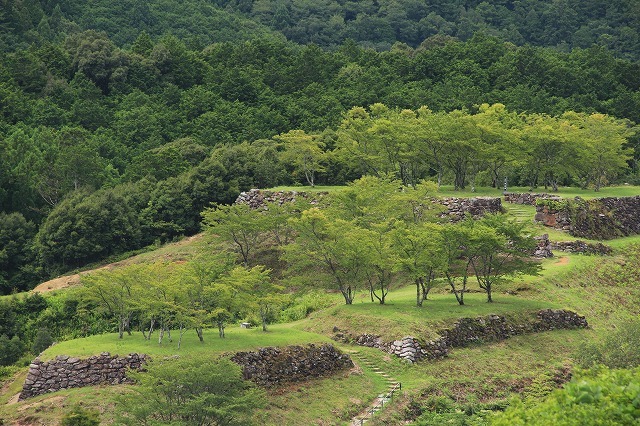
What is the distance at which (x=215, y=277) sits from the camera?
32.4 meters

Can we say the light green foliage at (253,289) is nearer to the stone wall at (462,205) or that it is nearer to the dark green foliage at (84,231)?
the stone wall at (462,205)

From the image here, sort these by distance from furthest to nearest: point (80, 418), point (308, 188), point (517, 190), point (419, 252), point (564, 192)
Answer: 1. point (517, 190)
2. point (308, 188)
3. point (564, 192)
4. point (419, 252)
5. point (80, 418)

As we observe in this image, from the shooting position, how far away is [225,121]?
2847 inches

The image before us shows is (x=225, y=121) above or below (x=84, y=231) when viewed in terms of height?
above

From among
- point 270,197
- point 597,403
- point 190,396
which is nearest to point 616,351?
point 190,396

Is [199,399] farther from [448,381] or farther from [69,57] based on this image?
[69,57]

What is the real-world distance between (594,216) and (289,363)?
79.7 feet

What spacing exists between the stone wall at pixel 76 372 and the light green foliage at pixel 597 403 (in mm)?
16193

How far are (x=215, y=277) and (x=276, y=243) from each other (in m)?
16.1

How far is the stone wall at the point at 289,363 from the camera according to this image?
29.2 metres

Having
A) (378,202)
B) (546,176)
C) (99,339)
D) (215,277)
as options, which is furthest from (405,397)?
(546,176)

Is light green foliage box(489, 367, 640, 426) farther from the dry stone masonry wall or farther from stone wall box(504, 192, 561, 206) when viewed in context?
stone wall box(504, 192, 561, 206)

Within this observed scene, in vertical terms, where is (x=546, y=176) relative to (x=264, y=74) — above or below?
below

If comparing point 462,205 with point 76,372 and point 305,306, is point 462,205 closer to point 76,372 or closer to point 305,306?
point 305,306
